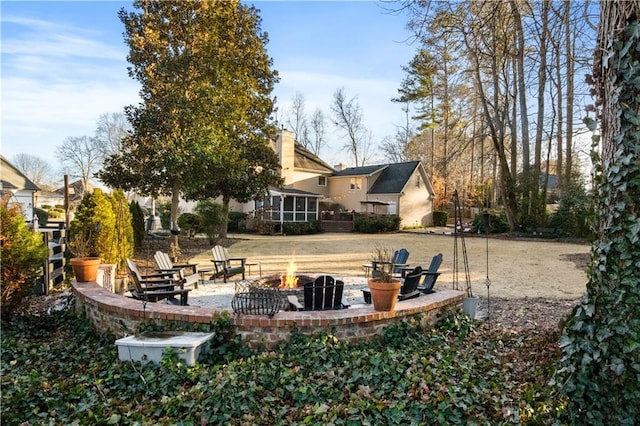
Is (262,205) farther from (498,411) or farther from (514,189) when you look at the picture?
(498,411)

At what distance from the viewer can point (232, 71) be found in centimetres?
1423

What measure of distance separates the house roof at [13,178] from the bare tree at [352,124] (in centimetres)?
3023

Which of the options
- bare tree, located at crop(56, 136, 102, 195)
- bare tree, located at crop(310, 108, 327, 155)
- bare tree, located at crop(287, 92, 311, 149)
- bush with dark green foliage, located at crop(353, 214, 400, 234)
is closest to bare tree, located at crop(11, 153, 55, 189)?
bare tree, located at crop(56, 136, 102, 195)

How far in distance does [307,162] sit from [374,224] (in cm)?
898

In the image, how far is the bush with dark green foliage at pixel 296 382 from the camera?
276cm

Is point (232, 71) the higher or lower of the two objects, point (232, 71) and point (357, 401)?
the higher

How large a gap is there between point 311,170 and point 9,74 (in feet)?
83.6

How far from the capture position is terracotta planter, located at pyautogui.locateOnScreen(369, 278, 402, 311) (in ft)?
13.8

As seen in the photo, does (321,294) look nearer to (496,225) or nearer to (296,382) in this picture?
(296,382)

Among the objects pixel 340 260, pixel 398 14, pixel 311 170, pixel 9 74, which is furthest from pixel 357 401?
pixel 311 170

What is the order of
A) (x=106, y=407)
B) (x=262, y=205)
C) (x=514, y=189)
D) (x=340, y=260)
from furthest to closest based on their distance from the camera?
(x=262, y=205), (x=514, y=189), (x=340, y=260), (x=106, y=407)

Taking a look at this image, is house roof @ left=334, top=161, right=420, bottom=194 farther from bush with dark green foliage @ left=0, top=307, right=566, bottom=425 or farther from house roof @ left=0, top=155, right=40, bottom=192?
bush with dark green foliage @ left=0, top=307, right=566, bottom=425

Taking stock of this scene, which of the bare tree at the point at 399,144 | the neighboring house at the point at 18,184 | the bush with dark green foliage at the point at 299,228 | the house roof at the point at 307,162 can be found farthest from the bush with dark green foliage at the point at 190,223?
the bare tree at the point at 399,144

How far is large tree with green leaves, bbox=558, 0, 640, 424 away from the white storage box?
3.12 meters
